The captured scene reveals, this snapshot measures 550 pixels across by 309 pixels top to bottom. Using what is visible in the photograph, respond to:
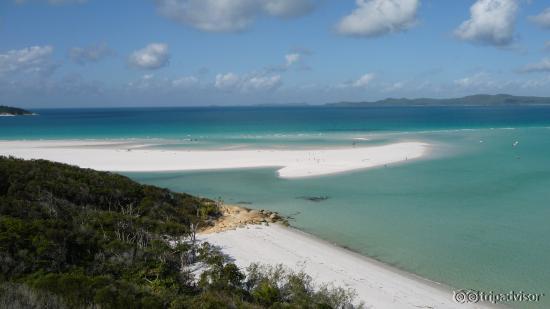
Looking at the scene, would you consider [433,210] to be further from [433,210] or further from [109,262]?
[109,262]

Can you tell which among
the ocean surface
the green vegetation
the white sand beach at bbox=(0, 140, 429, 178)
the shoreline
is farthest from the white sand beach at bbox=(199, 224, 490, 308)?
the white sand beach at bbox=(0, 140, 429, 178)

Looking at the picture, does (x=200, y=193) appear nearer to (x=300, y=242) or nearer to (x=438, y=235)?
(x=300, y=242)

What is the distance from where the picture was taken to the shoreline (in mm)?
11109

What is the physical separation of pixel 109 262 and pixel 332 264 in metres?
6.12

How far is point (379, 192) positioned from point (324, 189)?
3.00m

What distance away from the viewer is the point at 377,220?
18766 mm

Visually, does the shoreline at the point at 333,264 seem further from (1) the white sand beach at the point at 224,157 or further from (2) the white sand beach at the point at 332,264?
(1) the white sand beach at the point at 224,157

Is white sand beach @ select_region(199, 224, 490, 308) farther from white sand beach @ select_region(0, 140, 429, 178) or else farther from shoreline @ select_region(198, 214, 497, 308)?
white sand beach @ select_region(0, 140, 429, 178)

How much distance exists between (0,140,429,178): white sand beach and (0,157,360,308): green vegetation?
53.6 ft

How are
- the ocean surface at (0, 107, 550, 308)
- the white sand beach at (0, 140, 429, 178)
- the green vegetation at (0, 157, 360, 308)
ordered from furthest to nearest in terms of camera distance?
the white sand beach at (0, 140, 429, 178), the ocean surface at (0, 107, 550, 308), the green vegetation at (0, 157, 360, 308)

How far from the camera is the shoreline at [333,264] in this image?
11.1m

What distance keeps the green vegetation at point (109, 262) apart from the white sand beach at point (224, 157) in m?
16.3

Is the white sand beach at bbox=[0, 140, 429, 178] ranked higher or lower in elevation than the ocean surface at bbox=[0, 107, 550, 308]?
higher

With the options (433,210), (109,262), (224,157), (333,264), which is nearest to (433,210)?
(433,210)
